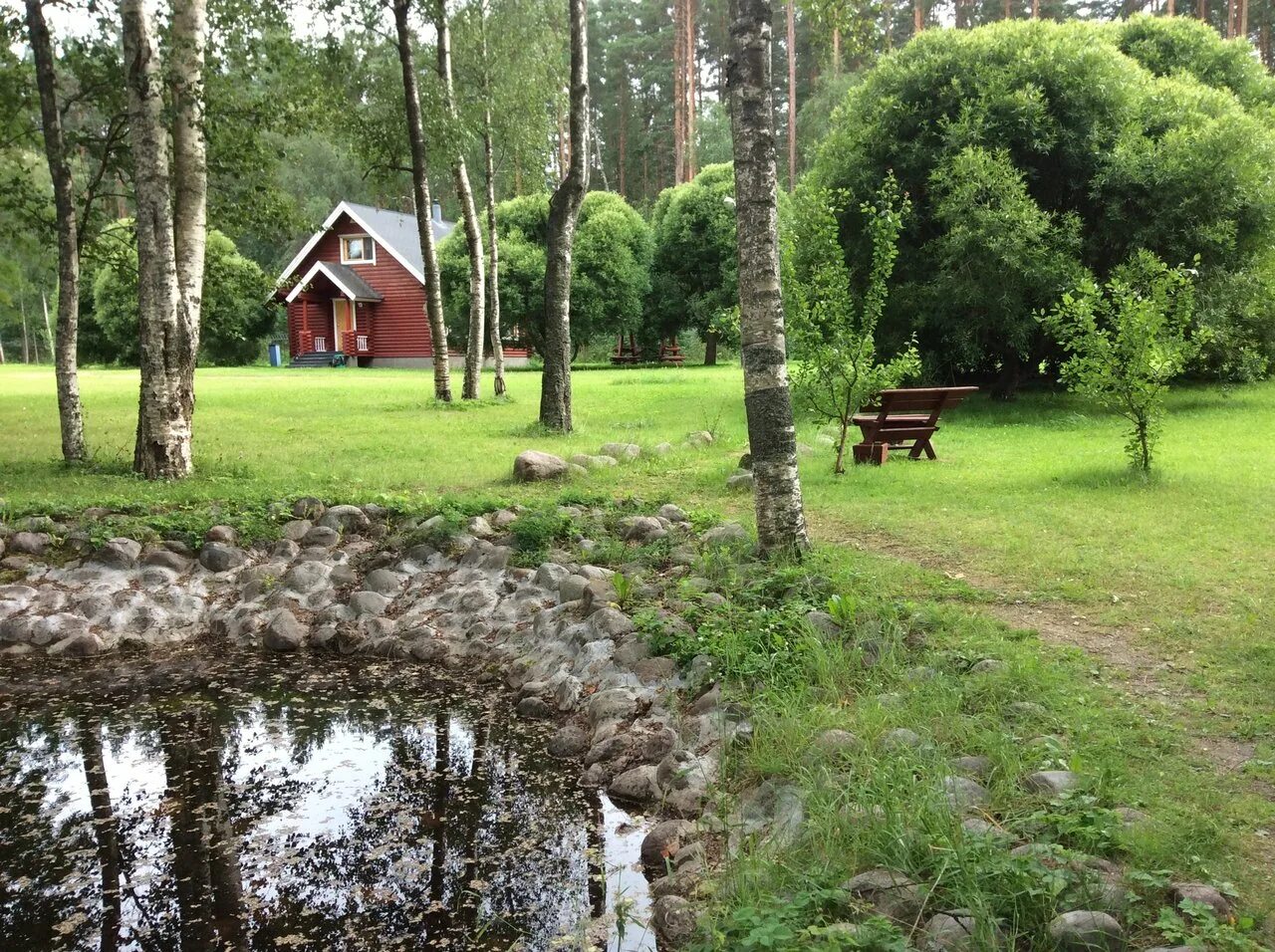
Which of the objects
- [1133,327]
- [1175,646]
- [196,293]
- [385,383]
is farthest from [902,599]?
[385,383]

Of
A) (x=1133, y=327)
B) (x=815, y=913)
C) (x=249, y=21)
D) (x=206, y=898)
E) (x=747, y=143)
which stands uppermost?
(x=249, y=21)

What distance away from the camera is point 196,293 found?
10555 mm

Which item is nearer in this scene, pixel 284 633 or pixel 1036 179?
pixel 284 633

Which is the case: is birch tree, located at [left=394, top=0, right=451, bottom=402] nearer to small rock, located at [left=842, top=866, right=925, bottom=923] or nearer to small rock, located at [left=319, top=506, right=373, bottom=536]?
small rock, located at [left=319, top=506, right=373, bottom=536]

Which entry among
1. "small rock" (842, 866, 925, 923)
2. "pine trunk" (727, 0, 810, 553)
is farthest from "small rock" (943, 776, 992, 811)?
"pine trunk" (727, 0, 810, 553)

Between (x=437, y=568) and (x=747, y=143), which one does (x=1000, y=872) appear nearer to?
(x=747, y=143)

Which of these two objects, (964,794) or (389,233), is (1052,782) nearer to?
(964,794)

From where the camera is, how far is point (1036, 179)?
1590cm

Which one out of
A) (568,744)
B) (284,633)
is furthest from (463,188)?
(568,744)

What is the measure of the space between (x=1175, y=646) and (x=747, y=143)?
13.0ft

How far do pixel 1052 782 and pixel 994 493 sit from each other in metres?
6.03

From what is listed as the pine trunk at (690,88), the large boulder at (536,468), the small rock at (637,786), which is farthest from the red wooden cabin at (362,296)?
the small rock at (637,786)

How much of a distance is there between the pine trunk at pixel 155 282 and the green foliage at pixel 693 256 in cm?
2443

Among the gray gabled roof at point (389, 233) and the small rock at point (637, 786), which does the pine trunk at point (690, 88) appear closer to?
the gray gabled roof at point (389, 233)
